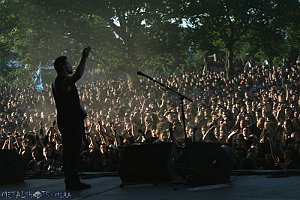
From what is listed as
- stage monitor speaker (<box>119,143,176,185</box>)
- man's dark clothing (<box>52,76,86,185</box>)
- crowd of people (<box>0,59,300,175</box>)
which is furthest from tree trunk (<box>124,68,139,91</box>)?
man's dark clothing (<box>52,76,86,185</box>)

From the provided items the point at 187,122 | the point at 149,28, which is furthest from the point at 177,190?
the point at 149,28

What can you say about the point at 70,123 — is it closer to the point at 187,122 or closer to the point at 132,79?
the point at 187,122

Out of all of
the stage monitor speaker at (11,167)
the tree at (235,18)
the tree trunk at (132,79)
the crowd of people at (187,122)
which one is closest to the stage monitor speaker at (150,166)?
the crowd of people at (187,122)

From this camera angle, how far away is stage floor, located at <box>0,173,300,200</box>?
606cm

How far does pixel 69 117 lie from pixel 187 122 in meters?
10.4

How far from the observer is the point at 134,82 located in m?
35.4

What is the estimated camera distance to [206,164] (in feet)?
22.5

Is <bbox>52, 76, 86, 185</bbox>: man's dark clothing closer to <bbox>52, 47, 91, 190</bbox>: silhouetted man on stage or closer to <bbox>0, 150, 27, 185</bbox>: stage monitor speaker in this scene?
<bbox>52, 47, 91, 190</bbox>: silhouetted man on stage

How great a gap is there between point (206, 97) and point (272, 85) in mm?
2609

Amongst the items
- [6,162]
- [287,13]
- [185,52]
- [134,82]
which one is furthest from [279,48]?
[6,162]

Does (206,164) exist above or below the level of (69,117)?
below

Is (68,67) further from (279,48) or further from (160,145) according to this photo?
(279,48)

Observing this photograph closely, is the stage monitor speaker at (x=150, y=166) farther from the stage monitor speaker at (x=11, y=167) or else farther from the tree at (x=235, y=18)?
the tree at (x=235, y=18)

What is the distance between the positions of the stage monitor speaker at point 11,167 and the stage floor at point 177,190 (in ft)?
1.55
